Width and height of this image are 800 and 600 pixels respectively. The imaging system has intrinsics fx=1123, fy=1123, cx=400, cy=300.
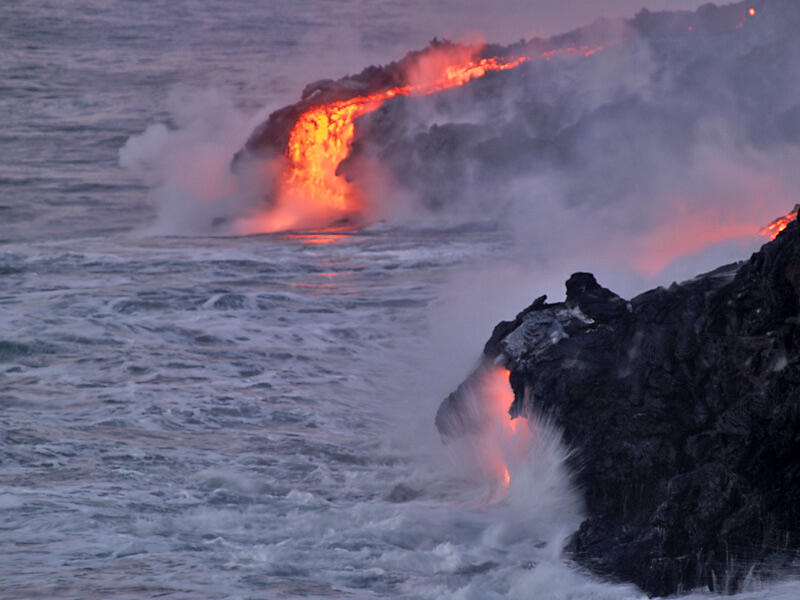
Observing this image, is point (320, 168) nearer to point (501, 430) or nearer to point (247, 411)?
point (247, 411)

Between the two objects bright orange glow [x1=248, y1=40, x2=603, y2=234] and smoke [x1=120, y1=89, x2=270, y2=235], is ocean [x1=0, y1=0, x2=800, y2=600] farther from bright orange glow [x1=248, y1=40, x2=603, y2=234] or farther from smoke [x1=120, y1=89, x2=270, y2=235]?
bright orange glow [x1=248, y1=40, x2=603, y2=234]

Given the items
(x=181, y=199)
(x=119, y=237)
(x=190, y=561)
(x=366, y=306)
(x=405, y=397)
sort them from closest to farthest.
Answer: (x=190, y=561) < (x=405, y=397) < (x=366, y=306) < (x=119, y=237) < (x=181, y=199)

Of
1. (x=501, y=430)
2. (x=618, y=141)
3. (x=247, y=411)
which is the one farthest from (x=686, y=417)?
(x=618, y=141)

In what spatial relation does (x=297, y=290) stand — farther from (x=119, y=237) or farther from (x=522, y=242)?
(x=119, y=237)

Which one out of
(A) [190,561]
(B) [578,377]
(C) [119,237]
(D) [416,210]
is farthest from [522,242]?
(A) [190,561]

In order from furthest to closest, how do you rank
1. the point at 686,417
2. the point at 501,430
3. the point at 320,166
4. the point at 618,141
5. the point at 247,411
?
the point at 320,166 < the point at 618,141 < the point at 247,411 < the point at 501,430 < the point at 686,417

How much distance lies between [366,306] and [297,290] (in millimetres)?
1120

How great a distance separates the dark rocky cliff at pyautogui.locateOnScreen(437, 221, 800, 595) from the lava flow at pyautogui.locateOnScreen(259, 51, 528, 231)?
1271cm

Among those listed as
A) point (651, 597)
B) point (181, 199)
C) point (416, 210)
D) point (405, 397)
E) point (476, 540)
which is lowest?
point (651, 597)

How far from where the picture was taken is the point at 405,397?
1047cm

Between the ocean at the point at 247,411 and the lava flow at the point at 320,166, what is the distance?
130cm

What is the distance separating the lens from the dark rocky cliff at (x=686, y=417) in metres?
6.18

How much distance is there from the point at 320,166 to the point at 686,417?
14.6 m

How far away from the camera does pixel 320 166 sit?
815 inches
